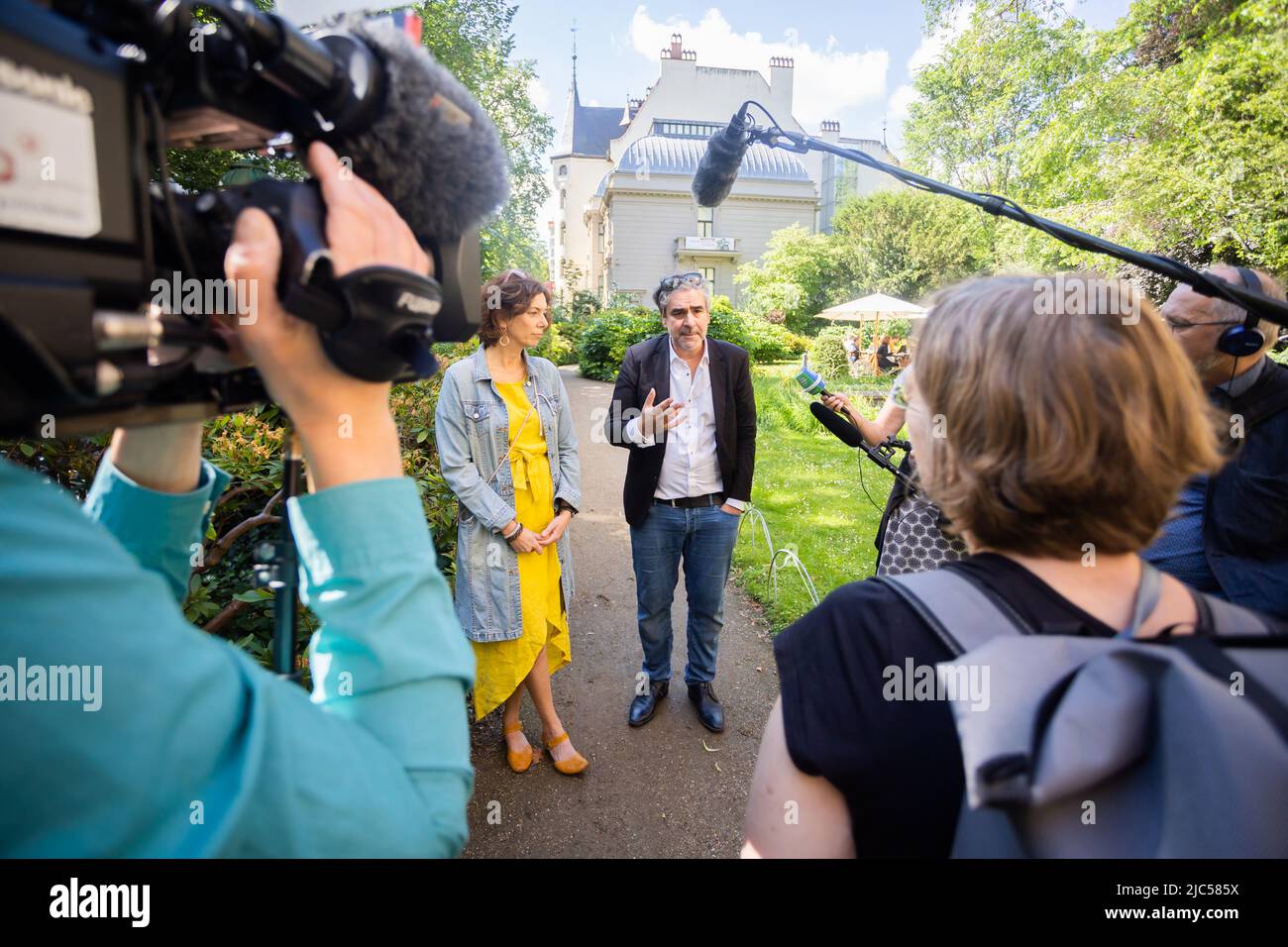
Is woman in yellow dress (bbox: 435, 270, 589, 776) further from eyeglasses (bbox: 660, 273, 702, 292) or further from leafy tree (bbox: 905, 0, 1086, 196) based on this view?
leafy tree (bbox: 905, 0, 1086, 196)

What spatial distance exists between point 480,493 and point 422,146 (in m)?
2.55

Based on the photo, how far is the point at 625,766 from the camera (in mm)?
3609

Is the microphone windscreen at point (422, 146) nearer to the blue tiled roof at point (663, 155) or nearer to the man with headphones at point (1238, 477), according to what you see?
the man with headphones at point (1238, 477)

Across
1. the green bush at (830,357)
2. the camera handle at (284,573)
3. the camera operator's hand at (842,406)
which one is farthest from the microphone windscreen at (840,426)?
the green bush at (830,357)

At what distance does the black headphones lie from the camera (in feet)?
Result: 7.66

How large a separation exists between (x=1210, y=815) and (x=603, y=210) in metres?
46.7

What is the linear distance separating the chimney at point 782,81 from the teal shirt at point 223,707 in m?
44.5

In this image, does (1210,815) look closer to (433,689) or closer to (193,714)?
(433,689)

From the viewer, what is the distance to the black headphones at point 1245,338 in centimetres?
233

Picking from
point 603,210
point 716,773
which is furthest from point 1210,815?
point 603,210

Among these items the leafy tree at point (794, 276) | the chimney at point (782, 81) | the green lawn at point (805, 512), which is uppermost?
the chimney at point (782, 81)

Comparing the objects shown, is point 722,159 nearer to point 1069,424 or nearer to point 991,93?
point 1069,424

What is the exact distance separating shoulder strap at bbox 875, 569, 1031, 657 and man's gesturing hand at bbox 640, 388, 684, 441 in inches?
103

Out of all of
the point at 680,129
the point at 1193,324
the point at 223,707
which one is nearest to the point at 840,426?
the point at 1193,324
